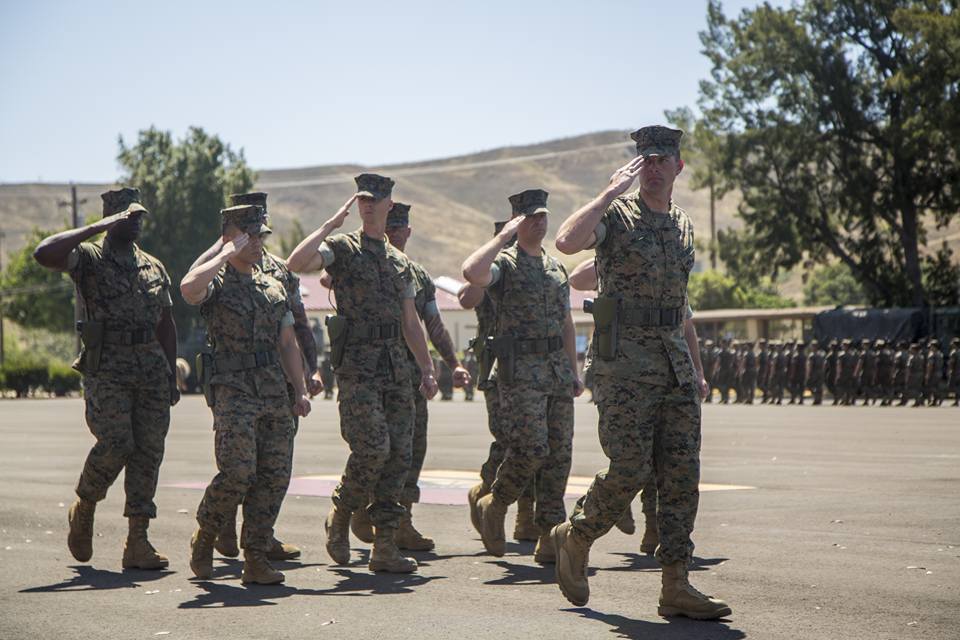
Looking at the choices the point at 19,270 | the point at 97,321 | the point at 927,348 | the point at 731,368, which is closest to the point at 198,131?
the point at 19,270

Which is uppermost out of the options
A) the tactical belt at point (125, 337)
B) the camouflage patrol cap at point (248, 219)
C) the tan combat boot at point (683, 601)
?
the camouflage patrol cap at point (248, 219)

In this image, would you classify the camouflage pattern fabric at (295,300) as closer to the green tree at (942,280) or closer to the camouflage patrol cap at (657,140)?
the camouflage patrol cap at (657,140)

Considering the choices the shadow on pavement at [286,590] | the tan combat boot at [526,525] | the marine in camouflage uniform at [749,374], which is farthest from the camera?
the marine in camouflage uniform at [749,374]

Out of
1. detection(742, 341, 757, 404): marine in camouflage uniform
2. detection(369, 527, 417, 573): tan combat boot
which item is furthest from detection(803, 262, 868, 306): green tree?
Answer: detection(369, 527, 417, 573): tan combat boot

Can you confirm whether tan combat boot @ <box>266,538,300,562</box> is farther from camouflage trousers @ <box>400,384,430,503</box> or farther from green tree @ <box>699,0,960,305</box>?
green tree @ <box>699,0,960,305</box>

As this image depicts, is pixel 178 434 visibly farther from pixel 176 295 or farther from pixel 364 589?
pixel 176 295

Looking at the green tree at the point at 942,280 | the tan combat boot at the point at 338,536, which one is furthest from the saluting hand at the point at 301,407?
the green tree at the point at 942,280

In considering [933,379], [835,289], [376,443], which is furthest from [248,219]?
[835,289]

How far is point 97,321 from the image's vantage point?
8.73 m

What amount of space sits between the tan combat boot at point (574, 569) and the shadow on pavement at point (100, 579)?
2.59m

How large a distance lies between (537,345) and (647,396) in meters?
2.34

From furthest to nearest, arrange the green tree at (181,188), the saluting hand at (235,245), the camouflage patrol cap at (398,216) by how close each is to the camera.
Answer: the green tree at (181,188), the camouflage patrol cap at (398,216), the saluting hand at (235,245)

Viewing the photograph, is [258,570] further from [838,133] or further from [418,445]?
[838,133]

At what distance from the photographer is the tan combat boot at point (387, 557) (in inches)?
330
